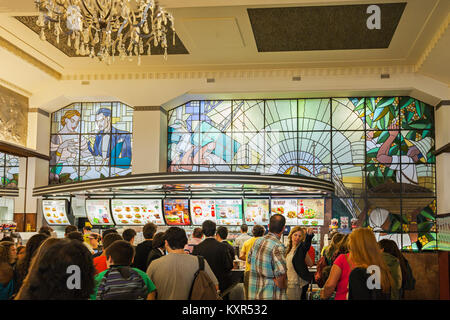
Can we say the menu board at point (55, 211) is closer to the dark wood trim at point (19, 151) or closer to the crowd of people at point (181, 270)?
the dark wood trim at point (19, 151)

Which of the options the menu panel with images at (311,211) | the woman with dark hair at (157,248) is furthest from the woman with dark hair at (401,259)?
the menu panel with images at (311,211)

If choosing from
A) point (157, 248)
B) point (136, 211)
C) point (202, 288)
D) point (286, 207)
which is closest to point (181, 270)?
point (202, 288)

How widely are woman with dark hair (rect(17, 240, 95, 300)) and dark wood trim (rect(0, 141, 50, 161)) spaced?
11.9 metres

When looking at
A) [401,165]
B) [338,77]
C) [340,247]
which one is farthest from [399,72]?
[340,247]

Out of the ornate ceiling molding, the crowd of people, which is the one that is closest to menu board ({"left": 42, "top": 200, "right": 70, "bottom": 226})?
the ornate ceiling molding

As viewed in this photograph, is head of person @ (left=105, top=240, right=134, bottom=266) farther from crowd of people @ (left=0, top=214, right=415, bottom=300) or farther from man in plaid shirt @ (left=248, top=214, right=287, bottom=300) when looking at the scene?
man in plaid shirt @ (left=248, top=214, right=287, bottom=300)

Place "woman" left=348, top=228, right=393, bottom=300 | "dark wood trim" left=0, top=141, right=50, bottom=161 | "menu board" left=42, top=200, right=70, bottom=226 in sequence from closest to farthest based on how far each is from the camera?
1. "woman" left=348, top=228, right=393, bottom=300
2. "dark wood trim" left=0, top=141, right=50, bottom=161
3. "menu board" left=42, top=200, right=70, bottom=226

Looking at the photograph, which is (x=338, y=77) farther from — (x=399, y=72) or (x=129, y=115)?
(x=129, y=115)

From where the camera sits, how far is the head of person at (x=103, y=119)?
53.0ft

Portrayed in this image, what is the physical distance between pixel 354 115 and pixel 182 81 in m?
5.21

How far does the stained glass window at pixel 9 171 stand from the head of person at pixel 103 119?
Result: 271cm

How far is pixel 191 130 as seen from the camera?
1567cm

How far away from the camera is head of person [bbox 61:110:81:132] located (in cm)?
1638

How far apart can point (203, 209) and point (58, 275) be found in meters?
10.2
